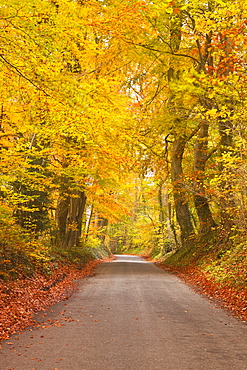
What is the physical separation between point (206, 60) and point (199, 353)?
12625 millimetres

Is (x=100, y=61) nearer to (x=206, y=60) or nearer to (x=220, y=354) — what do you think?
(x=206, y=60)

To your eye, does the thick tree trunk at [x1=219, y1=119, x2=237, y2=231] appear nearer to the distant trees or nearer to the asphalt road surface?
the distant trees

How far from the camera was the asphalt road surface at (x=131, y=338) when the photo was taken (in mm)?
5121

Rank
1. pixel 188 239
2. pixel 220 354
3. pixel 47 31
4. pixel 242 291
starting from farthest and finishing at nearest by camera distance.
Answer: pixel 188 239
pixel 242 291
pixel 47 31
pixel 220 354

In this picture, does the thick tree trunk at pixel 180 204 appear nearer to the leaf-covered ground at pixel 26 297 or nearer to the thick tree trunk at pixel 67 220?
the thick tree trunk at pixel 67 220

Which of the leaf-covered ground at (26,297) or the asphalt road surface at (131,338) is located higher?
the leaf-covered ground at (26,297)

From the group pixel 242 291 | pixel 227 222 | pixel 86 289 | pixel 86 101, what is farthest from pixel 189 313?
pixel 227 222

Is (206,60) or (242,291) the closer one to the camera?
(242,291)

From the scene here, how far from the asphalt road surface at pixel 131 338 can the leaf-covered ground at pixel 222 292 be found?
0.35 meters

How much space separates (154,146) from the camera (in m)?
20.9

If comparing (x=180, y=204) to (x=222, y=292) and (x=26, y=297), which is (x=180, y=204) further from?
(x=26, y=297)

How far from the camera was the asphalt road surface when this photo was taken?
5121 mm

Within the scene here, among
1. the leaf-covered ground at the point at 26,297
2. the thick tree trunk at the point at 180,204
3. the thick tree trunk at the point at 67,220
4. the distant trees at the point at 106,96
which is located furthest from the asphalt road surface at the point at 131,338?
the thick tree trunk at the point at 67,220

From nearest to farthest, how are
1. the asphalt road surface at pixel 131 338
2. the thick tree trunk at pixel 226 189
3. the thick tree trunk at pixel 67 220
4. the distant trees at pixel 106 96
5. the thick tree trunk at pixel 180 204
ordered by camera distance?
1. the asphalt road surface at pixel 131 338
2. the distant trees at pixel 106 96
3. the thick tree trunk at pixel 226 189
4. the thick tree trunk at pixel 180 204
5. the thick tree trunk at pixel 67 220
